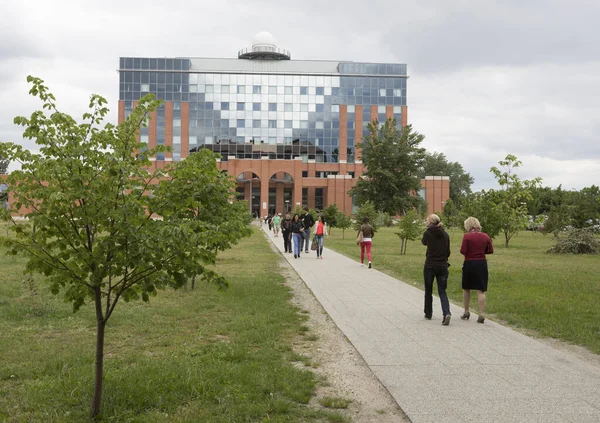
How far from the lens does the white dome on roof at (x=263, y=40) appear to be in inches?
3497

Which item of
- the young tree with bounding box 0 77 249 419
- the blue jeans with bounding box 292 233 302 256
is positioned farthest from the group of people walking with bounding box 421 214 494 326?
the blue jeans with bounding box 292 233 302 256

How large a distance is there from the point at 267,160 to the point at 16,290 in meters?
64.3

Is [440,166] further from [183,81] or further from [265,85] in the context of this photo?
[183,81]

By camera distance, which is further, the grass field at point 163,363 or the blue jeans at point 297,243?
the blue jeans at point 297,243

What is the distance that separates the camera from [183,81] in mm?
84750

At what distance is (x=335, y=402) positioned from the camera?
5.11 meters

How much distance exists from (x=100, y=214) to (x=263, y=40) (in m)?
88.8

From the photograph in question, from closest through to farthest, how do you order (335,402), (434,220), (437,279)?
(335,402) < (437,279) < (434,220)

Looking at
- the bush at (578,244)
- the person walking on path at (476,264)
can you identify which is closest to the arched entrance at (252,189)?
the bush at (578,244)

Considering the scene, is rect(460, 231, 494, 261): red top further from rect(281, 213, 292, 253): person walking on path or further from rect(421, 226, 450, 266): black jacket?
rect(281, 213, 292, 253): person walking on path

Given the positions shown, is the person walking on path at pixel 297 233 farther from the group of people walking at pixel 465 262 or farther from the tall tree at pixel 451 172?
the tall tree at pixel 451 172

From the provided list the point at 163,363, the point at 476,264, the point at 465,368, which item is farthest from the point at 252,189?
the point at 465,368

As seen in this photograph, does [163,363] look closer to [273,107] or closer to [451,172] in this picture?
[273,107]

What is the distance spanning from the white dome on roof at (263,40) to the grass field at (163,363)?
82651 mm
